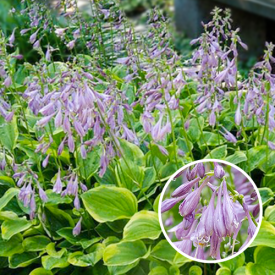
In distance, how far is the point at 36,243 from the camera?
2576 millimetres

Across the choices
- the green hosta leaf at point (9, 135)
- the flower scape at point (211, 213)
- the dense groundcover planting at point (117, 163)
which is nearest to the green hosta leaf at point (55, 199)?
the dense groundcover planting at point (117, 163)

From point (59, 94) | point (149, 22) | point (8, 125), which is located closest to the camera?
point (59, 94)

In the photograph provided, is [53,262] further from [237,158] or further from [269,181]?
[269,181]

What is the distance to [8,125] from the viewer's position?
3.09 metres

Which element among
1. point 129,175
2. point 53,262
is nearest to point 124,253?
point 53,262

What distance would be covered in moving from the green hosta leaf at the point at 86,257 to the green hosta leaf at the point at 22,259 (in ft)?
0.63

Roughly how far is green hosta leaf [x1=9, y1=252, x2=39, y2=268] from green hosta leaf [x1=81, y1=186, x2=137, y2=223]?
0.34 meters

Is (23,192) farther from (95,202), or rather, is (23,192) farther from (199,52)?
(199,52)

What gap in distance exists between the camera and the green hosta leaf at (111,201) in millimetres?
2438

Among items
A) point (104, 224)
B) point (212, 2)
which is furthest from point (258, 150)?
point (212, 2)

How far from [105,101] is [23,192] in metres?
0.47

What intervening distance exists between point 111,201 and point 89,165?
0.34 m

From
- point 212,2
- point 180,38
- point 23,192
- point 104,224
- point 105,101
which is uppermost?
point 105,101

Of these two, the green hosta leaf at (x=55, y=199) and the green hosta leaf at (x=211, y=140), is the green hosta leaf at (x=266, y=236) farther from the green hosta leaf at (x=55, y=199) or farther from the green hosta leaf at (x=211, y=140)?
the green hosta leaf at (x=55, y=199)
